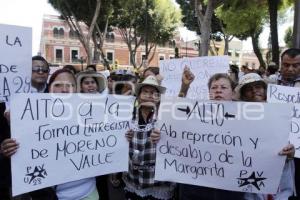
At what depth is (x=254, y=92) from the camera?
3.53 meters

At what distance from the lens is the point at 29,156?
2.85 m

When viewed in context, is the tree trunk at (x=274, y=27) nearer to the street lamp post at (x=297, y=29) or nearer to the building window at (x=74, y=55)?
the street lamp post at (x=297, y=29)

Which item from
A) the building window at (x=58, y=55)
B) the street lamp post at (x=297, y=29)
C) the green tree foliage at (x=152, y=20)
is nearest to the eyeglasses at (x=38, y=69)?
the street lamp post at (x=297, y=29)

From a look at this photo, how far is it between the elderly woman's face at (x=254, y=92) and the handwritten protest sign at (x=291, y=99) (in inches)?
2.8

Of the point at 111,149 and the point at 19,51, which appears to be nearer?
the point at 111,149

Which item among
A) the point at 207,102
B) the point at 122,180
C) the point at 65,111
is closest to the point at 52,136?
the point at 65,111

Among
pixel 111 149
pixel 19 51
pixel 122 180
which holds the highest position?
pixel 19 51

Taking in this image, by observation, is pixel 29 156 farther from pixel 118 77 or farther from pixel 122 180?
pixel 118 77

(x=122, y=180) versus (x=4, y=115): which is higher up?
(x=4, y=115)

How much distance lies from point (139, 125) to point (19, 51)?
4.11 ft

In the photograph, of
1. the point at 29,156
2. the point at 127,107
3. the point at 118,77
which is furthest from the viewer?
the point at 118,77

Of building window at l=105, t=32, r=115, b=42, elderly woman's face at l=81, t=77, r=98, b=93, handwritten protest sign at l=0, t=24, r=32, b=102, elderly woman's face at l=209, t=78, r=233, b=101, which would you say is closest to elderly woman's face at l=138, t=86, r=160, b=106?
elderly woman's face at l=209, t=78, r=233, b=101

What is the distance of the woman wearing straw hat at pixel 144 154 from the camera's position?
3324 mm

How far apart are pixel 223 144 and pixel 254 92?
0.66m
